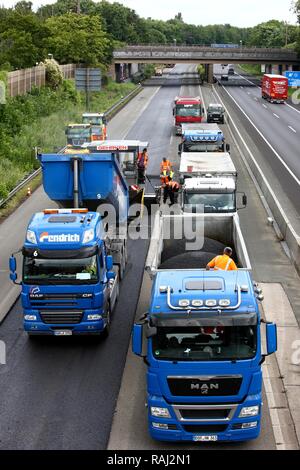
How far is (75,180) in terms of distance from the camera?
66.4ft

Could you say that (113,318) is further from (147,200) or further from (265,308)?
(147,200)

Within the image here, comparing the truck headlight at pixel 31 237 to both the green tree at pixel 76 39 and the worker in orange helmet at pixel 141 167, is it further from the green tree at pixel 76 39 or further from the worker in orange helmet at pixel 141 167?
the green tree at pixel 76 39

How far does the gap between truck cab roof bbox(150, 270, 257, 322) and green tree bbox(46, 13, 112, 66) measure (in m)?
77.4

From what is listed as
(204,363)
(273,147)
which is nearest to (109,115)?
(273,147)

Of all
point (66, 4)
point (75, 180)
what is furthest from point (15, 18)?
point (66, 4)

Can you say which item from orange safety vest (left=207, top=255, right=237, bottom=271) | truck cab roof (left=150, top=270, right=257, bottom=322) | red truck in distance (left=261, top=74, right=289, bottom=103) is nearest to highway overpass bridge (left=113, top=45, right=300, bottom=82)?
red truck in distance (left=261, top=74, right=289, bottom=103)

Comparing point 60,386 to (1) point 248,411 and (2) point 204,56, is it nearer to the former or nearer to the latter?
(1) point 248,411

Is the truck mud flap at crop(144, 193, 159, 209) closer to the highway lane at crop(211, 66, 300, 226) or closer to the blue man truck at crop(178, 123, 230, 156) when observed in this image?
the highway lane at crop(211, 66, 300, 226)

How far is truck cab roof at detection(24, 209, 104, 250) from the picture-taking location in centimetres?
1558

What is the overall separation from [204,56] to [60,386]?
107 meters

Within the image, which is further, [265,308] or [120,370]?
[265,308]

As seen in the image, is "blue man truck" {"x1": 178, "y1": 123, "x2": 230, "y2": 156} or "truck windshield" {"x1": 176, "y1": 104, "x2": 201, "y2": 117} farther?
"truck windshield" {"x1": 176, "y1": 104, "x2": 201, "y2": 117}

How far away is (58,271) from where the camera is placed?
51.1 ft
